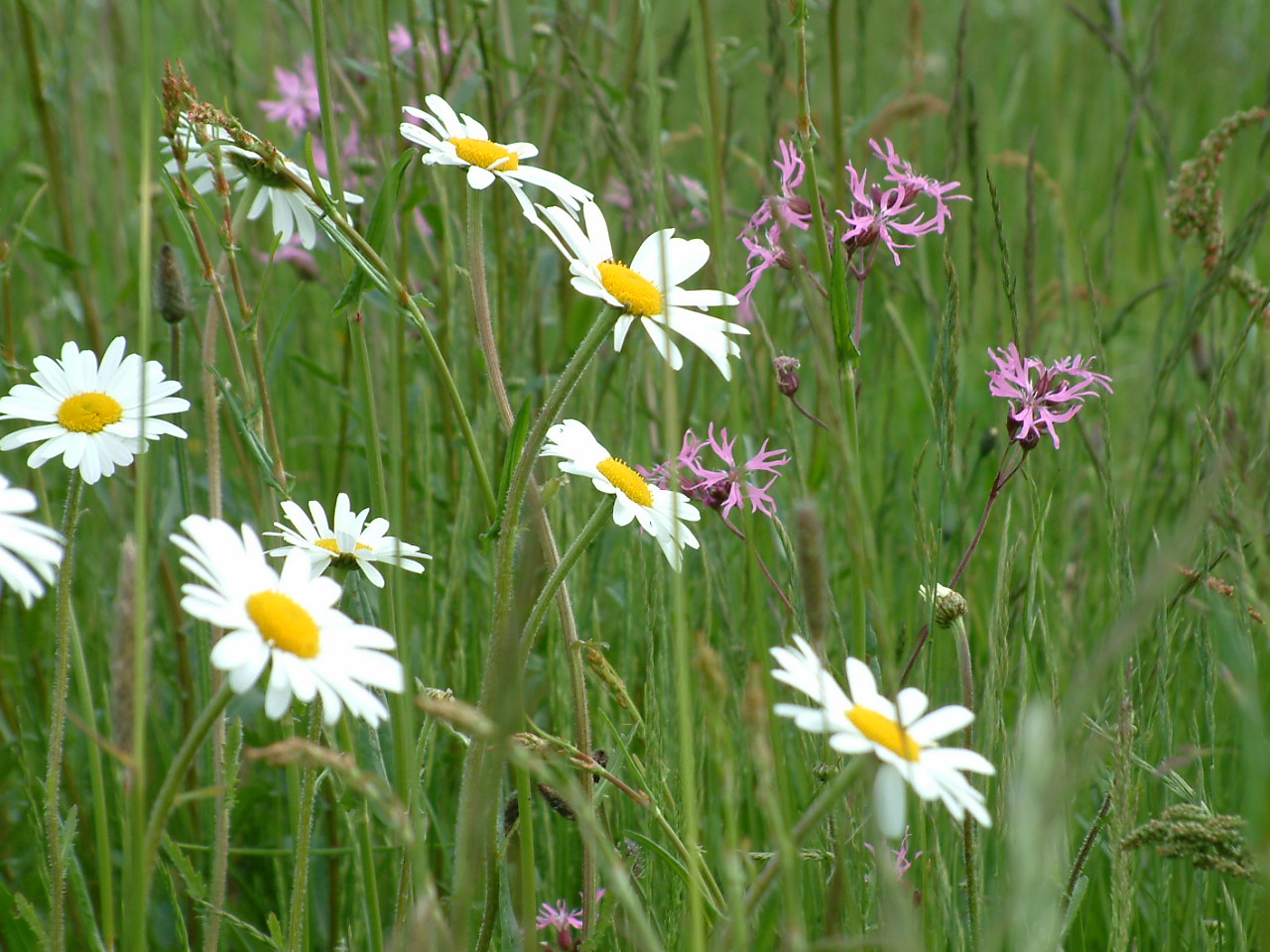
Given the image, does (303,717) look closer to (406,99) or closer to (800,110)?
(800,110)

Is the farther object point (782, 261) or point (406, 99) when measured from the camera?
point (406, 99)

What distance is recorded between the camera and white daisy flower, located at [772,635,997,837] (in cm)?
55

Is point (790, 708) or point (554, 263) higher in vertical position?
point (554, 263)

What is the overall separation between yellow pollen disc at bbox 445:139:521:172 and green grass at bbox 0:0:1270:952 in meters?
0.13

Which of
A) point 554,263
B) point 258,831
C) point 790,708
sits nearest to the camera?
point 790,708

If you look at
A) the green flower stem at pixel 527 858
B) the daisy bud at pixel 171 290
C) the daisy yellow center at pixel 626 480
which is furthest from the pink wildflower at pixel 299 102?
the green flower stem at pixel 527 858

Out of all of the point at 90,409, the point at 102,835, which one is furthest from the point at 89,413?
the point at 102,835

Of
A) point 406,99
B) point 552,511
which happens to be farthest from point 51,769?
point 406,99

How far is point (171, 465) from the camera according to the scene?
4.80 feet

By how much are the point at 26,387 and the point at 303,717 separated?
0.37 metres

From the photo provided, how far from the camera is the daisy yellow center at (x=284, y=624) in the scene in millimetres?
581

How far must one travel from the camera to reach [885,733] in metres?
0.60

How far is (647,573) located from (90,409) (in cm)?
46

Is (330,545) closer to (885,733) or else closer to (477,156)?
(477,156)
